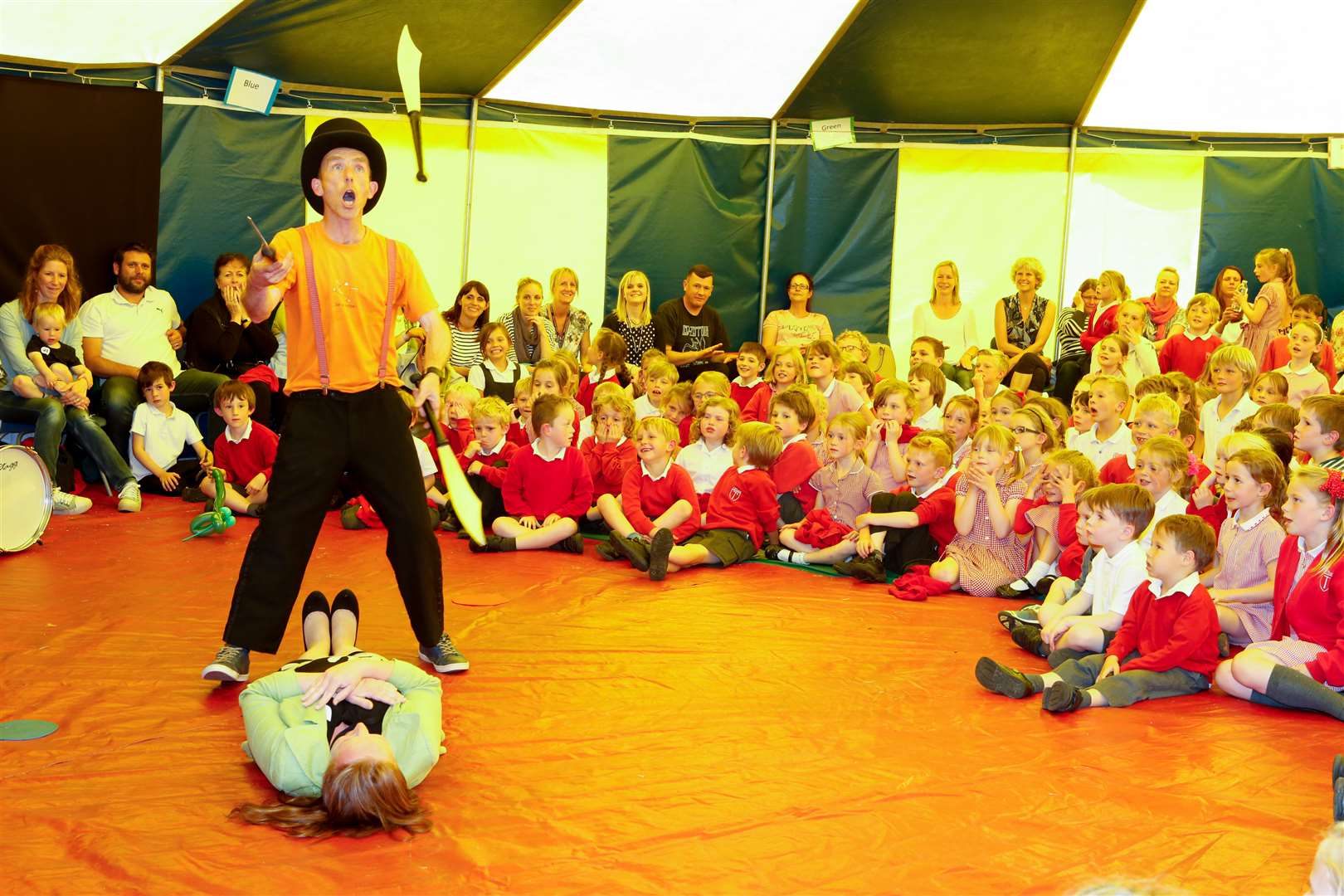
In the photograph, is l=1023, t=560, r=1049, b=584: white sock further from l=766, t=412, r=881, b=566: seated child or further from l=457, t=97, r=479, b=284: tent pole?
l=457, t=97, r=479, b=284: tent pole

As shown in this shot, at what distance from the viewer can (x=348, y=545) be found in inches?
274

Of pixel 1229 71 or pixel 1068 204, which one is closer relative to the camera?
pixel 1229 71

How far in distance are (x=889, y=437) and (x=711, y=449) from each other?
3.41ft

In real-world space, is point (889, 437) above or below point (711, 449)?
above

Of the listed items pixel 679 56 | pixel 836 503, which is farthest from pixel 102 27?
pixel 836 503

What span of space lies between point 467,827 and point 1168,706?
2.62m

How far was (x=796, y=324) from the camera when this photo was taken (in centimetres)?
1070

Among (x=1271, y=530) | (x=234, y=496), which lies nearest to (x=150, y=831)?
(x=1271, y=530)

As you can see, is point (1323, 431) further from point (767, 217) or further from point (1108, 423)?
point (767, 217)

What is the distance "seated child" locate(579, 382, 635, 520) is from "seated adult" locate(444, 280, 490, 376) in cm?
224

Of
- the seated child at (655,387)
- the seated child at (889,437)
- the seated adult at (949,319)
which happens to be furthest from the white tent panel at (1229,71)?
the seated child at (655,387)

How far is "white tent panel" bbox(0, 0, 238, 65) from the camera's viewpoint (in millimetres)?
8344

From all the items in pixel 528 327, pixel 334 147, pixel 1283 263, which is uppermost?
pixel 1283 263

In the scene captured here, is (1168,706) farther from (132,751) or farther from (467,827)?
(132,751)
